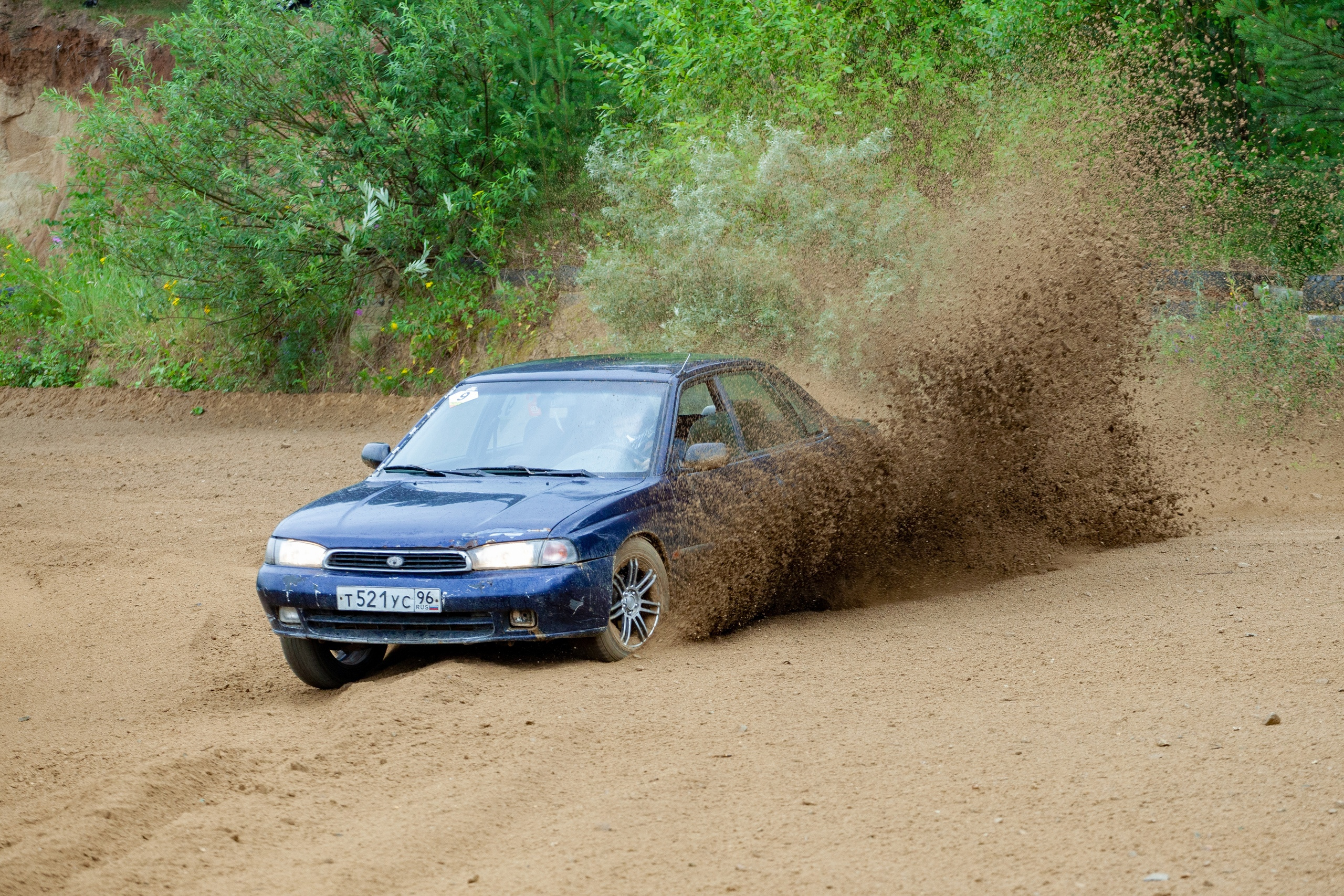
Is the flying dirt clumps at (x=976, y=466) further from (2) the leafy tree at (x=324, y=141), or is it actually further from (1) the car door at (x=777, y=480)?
(2) the leafy tree at (x=324, y=141)

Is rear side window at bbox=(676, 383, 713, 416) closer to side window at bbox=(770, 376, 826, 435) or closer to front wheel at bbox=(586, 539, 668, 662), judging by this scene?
side window at bbox=(770, 376, 826, 435)

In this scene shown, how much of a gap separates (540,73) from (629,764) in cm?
1565

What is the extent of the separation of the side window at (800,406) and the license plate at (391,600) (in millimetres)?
2886

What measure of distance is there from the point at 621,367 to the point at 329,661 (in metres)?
2.26

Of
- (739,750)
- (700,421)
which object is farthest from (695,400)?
(739,750)

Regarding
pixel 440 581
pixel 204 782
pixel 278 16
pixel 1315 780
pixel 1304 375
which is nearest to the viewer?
pixel 1315 780

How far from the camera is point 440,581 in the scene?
5.76 m

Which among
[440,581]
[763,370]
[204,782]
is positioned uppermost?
[763,370]

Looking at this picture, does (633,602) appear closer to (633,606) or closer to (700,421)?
(633,606)

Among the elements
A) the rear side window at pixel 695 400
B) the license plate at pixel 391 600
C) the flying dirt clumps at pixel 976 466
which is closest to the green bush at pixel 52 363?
the flying dirt clumps at pixel 976 466

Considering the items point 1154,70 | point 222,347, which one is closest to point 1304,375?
point 1154,70

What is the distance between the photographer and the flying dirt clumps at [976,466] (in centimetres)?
714

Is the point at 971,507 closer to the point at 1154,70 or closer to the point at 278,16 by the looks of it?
the point at 1154,70

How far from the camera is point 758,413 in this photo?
7.52 metres
